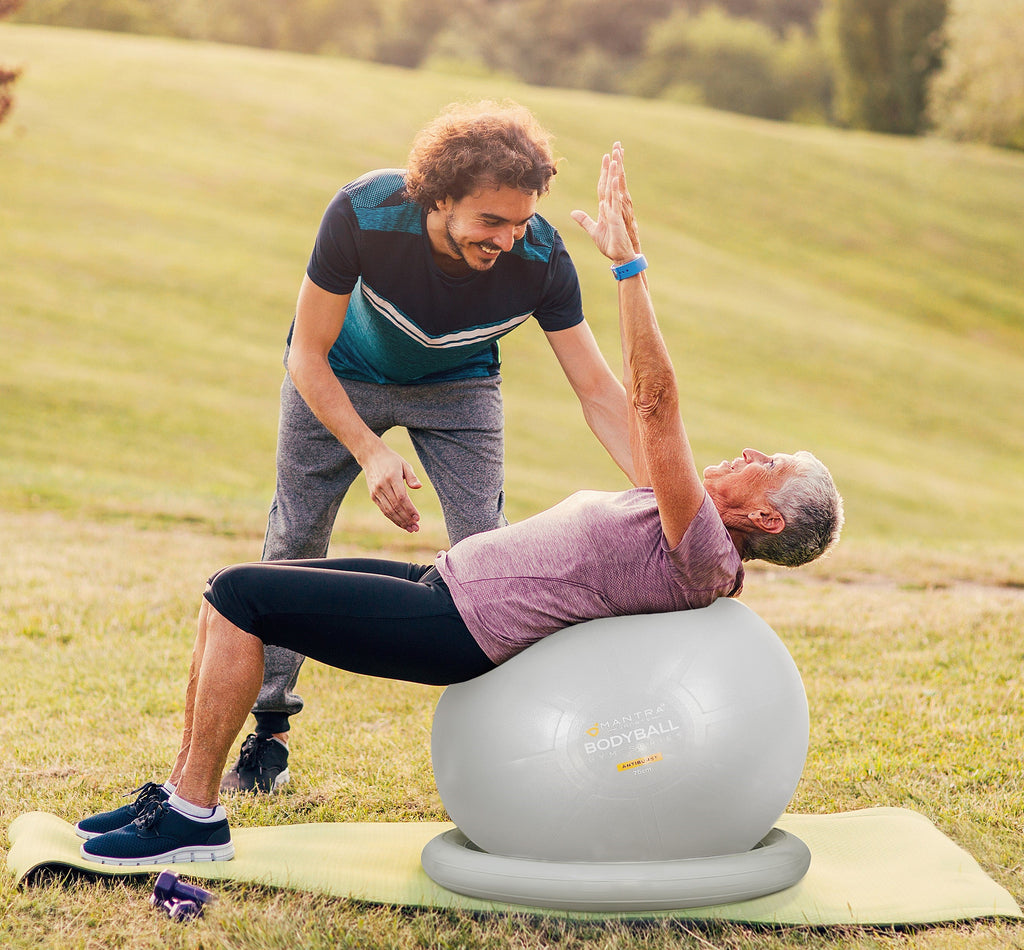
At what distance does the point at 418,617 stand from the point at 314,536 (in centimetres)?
106

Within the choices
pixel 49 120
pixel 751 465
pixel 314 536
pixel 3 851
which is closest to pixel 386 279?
pixel 314 536

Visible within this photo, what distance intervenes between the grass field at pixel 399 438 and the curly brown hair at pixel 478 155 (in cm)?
198

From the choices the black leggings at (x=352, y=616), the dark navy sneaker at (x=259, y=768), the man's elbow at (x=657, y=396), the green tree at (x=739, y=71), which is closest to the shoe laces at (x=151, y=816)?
the black leggings at (x=352, y=616)

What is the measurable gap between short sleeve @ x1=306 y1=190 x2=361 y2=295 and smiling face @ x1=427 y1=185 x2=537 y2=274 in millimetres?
246

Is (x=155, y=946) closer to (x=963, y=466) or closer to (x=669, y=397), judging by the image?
(x=669, y=397)

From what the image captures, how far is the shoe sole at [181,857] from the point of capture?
2951 mm

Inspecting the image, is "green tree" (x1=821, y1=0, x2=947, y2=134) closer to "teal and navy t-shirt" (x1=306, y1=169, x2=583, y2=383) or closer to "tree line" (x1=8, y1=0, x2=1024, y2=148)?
"tree line" (x1=8, y1=0, x2=1024, y2=148)

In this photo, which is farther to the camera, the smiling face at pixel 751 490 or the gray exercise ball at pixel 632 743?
the smiling face at pixel 751 490

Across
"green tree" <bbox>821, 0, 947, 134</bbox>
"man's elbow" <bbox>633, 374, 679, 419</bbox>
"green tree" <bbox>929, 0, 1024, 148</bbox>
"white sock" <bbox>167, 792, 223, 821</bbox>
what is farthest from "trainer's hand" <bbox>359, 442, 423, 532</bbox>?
"green tree" <bbox>821, 0, 947, 134</bbox>

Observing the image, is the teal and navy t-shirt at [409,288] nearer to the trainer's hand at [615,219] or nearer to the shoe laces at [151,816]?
the trainer's hand at [615,219]

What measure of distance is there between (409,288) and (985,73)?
28.7 meters

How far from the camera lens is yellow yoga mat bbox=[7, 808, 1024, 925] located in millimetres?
2934

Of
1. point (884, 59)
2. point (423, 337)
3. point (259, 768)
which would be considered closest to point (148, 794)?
point (259, 768)

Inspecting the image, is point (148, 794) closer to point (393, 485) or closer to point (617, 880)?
point (393, 485)
